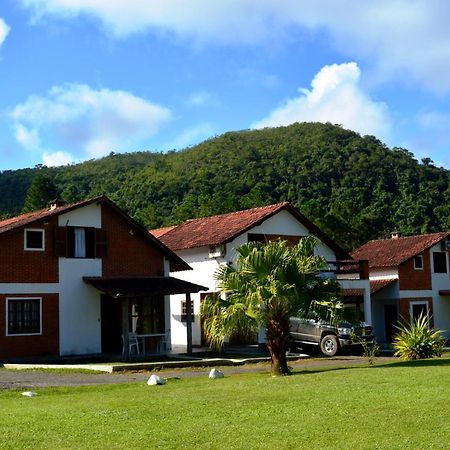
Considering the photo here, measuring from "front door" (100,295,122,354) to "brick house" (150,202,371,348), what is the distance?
450cm

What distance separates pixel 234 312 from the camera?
1884 centimetres

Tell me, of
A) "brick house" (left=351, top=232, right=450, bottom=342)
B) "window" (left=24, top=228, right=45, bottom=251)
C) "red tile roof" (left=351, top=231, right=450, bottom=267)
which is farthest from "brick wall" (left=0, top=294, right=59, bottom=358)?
"red tile roof" (left=351, top=231, right=450, bottom=267)

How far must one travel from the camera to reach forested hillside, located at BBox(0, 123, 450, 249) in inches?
2307

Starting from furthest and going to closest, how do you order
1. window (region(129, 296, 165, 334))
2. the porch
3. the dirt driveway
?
window (region(129, 296, 165, 334)) → the porch → the dirt driveway

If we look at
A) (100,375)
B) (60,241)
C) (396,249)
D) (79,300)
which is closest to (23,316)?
(79,300)

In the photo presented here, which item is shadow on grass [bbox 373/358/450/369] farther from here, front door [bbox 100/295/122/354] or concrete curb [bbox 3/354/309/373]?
front door [bbox 100/295/122/354]

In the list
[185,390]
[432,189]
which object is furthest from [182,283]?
[432,189]

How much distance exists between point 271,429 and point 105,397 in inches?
217

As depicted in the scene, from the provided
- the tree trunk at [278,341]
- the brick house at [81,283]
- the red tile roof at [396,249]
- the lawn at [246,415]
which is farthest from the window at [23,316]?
the red tile roof at [396,249]

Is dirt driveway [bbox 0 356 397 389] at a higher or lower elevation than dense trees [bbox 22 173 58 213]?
lower

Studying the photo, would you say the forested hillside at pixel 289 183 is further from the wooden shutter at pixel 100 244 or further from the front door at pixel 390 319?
the wooden shutter at pixel 100 244

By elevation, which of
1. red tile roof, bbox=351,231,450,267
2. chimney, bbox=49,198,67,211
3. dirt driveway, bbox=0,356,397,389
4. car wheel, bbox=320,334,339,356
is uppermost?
chimney, bbox=49,198,67,211

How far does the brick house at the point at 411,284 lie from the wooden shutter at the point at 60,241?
55.8 ft

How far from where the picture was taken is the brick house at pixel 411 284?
38125 millimetres
